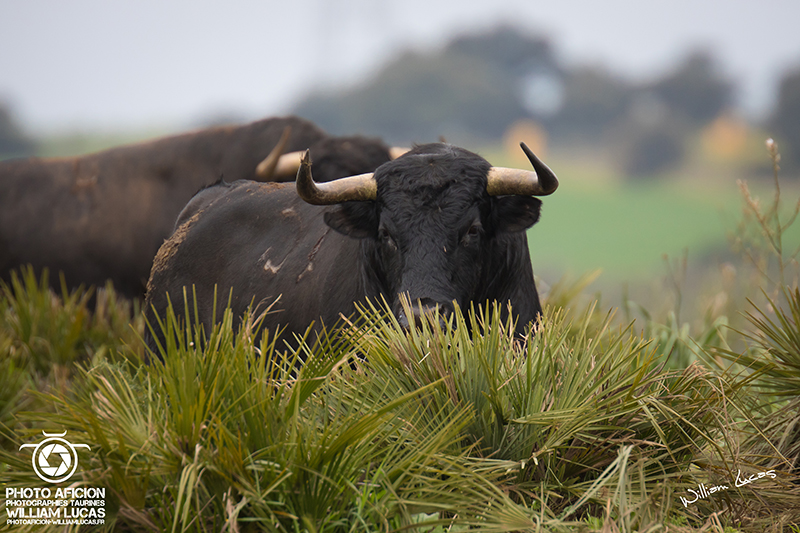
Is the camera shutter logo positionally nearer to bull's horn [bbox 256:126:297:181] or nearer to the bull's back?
the bull's back

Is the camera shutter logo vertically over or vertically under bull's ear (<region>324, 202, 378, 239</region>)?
under

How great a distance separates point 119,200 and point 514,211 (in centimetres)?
699

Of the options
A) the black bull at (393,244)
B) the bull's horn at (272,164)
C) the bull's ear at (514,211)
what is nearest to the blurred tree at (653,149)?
the bull's horn at (272,164)

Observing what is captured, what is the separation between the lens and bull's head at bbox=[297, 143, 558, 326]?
3.84 meters

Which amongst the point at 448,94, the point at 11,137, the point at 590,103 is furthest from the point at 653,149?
the point at 11,137

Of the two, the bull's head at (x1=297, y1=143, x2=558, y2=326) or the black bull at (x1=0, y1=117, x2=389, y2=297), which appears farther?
the black bull at (x1=0, y1=117, x2=389, y2=297)

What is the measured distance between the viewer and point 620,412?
286 cm

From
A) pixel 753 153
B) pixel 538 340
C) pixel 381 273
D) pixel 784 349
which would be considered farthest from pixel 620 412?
pixel 753 153

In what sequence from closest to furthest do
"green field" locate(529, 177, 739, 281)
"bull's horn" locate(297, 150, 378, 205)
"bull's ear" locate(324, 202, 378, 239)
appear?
"bull's horn" locate(297, 150, 378, 205) < "bull's ear" locate(324, 202, 378, 239) < "green field" locate(529, 177, 739, 281)

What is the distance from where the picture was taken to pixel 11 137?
2704 inches

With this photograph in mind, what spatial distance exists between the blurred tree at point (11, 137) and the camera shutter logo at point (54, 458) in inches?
2791

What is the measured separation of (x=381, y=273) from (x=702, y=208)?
6312 centimetres

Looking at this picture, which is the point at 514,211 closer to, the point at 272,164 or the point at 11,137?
the point at 272,164
